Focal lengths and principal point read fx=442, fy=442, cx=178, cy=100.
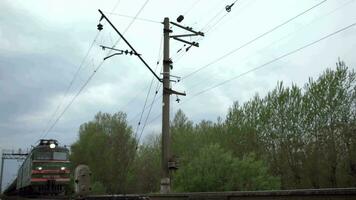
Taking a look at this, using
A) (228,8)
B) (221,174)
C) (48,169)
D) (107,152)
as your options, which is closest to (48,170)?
(48,169)

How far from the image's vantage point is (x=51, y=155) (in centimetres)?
3162

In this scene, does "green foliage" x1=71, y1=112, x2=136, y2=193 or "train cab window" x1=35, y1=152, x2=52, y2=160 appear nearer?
"train cab window" x1=35, y1=152, x2=52, y2=160

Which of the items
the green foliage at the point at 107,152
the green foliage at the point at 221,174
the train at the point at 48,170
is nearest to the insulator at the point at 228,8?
the green foliage at the point at 221,174

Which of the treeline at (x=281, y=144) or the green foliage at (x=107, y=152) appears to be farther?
the green foliage at (x=107, y=152)

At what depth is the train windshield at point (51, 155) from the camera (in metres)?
31.0

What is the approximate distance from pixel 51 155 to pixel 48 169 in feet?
3.38

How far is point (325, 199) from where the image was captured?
7602mm

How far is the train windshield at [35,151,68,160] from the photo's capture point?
31047 mm

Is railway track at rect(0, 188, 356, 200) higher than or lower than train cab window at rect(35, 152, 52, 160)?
lower

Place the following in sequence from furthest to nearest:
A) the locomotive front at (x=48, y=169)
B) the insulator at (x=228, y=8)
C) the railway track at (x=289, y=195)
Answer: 1. the locomotive front at (x=48, y=169)
2. the insulator at (x=228, y=8)
3. the railway track at (x=289, y=195)

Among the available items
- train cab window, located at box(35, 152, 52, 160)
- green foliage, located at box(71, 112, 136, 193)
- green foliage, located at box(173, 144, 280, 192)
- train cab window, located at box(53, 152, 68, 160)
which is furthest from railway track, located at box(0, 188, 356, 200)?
green foliage, located at box(71, 112, 136, 193)

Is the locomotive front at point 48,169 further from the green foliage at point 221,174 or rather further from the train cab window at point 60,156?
the green foliage at point 221,174

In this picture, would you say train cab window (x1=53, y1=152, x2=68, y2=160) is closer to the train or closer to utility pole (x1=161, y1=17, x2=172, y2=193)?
the train

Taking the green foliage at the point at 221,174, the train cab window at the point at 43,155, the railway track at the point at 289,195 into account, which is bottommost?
the railway track at the point at 289,195
